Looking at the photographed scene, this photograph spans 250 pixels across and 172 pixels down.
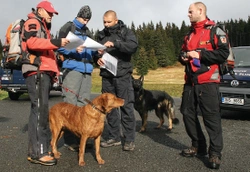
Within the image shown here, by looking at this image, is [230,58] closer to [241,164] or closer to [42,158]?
[241,164]

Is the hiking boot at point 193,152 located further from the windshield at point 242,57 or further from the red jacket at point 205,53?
the windshield at point 242,57

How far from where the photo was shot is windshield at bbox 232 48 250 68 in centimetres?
909

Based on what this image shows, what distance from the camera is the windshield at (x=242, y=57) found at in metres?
9.09

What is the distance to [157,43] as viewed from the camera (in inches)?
3248

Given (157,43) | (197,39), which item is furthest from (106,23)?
(157,43)

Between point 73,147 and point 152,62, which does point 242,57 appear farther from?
point 152,62

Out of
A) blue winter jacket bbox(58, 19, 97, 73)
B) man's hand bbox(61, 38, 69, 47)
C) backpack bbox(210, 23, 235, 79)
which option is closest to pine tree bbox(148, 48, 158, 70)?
blue winter jacket bbox(58, 19, 97, 73)

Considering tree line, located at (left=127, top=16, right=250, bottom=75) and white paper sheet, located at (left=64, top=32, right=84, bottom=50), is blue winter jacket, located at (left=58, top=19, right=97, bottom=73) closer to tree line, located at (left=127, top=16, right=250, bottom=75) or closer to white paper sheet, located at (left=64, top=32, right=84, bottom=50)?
white paper sheet, located at (left=64, top=32, right=84, bottom=50)

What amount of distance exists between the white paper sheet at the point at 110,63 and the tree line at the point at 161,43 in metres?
44.7

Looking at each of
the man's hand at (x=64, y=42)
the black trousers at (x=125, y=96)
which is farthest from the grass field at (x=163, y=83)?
the man's hand at (x=64, y=42)

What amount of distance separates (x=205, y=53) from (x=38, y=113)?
260 cm

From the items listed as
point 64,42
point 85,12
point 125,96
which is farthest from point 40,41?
point 125,96

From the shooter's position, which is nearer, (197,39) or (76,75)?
(197,39)

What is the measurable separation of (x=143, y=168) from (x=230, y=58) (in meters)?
2.08
